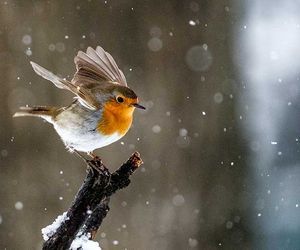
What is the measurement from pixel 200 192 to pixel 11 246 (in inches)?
53.9

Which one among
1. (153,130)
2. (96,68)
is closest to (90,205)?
(96,68)

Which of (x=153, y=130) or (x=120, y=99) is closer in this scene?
(x=120, y=99)

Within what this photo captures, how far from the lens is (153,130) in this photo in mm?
5094

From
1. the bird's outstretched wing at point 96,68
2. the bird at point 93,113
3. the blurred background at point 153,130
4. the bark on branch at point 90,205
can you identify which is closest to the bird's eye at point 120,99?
the bird at point 93,113

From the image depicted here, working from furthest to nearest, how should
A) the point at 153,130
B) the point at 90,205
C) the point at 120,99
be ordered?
1. the point at 153,130
2. the point at 120,99
3. the point at 90,205

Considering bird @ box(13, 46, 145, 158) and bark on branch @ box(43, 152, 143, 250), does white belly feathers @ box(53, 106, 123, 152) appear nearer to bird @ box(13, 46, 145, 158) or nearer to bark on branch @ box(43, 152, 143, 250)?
bird @ box(13, 46, 145, 158)

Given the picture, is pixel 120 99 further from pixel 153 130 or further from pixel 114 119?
pixel 153 130

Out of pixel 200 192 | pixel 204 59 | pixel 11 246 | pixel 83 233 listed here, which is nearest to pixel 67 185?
pixel 11 246

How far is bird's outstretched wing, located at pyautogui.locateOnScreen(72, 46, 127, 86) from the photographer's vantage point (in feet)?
7.16

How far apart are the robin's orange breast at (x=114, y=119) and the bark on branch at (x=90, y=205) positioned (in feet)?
1.00

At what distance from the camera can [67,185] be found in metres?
4.87

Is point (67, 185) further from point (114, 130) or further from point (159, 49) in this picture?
point (114, 130)

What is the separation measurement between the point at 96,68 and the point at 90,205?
2.36 ft

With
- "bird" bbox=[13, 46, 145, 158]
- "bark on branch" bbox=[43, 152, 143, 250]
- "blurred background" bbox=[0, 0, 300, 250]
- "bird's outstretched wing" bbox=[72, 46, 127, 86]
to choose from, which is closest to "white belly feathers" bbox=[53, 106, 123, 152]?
"bird" bbox=[13, 46, 145, 158]
